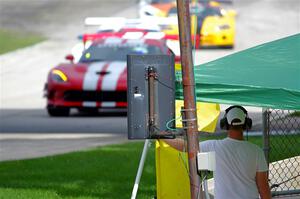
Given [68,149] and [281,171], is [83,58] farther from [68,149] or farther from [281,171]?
[281,171]

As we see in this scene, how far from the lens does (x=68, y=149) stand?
45.5 ft

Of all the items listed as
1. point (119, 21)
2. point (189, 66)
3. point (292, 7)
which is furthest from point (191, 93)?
point (292, 7)

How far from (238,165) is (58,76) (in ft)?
36.7

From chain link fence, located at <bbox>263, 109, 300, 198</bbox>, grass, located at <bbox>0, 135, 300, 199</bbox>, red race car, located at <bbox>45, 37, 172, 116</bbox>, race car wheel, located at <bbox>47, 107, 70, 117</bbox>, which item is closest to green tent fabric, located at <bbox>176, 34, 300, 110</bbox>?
chain link fence, located at <bbox>263, 109, 300, 198</bbox>

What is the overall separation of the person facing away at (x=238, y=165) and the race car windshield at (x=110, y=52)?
11394 millimetres

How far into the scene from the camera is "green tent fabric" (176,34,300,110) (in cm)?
631

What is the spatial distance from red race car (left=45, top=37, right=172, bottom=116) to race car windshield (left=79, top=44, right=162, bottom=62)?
24 millimetres

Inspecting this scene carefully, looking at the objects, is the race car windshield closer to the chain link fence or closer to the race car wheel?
the race car wheel

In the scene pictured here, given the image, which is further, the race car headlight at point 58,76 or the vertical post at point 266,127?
the race car headlight at point 58,76

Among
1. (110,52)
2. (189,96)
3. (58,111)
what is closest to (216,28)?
(110,52)

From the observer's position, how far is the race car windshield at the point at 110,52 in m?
18.6

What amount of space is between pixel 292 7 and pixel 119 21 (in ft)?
61.7

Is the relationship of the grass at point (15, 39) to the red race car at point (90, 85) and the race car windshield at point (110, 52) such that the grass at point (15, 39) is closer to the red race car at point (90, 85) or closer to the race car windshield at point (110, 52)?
the race car windshield at point (110, 52)

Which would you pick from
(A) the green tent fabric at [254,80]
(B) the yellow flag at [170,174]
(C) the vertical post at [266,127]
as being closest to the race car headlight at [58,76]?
(C) the vertical post at [266,127]
